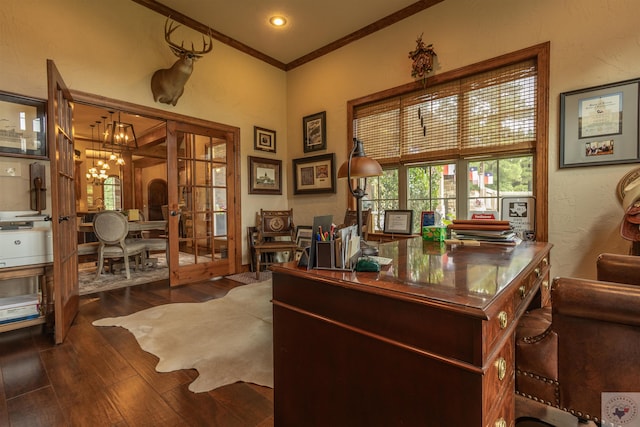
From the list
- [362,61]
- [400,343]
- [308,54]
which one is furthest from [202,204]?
[400,343]

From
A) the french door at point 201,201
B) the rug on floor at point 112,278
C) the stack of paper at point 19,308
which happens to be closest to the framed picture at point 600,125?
the french door at point 201,201

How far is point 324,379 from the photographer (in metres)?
1.03

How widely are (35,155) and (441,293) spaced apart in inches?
136

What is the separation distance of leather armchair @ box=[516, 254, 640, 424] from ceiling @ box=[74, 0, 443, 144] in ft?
11.4

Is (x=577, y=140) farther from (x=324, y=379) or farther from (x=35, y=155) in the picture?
(x=35, y=155)

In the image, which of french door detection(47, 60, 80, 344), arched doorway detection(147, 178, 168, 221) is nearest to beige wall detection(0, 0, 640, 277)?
french door detection(47, 60, 80, 344)

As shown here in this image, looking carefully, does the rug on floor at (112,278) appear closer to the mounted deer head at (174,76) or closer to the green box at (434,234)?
the mounted deer head at (174,76)

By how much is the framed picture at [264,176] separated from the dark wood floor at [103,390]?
2.61 meters

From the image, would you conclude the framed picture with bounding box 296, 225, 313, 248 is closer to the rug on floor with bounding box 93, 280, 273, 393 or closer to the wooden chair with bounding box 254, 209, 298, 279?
the wooden chair with bounding box 254, 209, 298, 279

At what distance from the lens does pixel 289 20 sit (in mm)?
3646

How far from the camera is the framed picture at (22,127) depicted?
2.45 metres

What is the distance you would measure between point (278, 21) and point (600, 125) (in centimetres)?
354

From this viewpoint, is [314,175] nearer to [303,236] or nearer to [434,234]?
[303,236]

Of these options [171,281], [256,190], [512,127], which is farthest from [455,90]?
[171,281]
